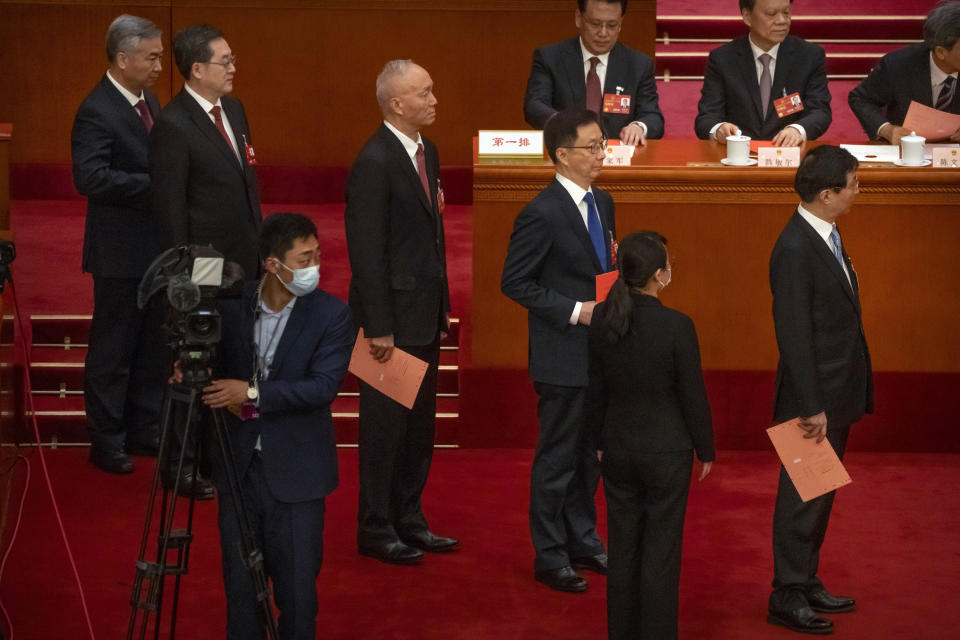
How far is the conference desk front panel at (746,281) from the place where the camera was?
563cm

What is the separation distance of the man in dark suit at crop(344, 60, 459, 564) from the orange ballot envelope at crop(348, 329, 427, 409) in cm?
3

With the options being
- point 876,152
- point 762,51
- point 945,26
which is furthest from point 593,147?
point 945,26

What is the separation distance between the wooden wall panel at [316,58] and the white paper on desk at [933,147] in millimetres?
2800

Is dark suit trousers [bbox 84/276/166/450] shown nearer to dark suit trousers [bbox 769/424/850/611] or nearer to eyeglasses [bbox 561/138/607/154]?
eyeglasses [bbox 561/138/607/154]

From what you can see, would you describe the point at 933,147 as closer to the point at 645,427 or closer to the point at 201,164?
the point at 645,427

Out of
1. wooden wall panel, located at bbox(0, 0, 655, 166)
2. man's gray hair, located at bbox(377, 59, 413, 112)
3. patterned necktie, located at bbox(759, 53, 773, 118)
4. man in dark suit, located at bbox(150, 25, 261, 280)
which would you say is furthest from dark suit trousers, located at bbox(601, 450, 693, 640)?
wooden wall panel, located at bbox(0, 0, 655, 166)

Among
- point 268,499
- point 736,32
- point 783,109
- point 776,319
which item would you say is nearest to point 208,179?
point 268,499

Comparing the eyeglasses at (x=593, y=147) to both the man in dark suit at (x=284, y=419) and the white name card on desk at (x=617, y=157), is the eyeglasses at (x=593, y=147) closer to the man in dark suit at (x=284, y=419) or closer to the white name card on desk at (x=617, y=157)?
the man in dark suit at (x=284, y=419)

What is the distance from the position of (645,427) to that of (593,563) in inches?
41.2

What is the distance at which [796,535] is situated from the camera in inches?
171

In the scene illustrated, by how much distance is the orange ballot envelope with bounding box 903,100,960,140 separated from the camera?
5.87 meters

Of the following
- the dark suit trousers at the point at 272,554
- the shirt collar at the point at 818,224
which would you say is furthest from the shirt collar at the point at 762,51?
the dark suit trousers at the point at 272,554

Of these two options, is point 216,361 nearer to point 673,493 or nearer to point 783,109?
point 673,493

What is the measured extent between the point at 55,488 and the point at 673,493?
101 inches
